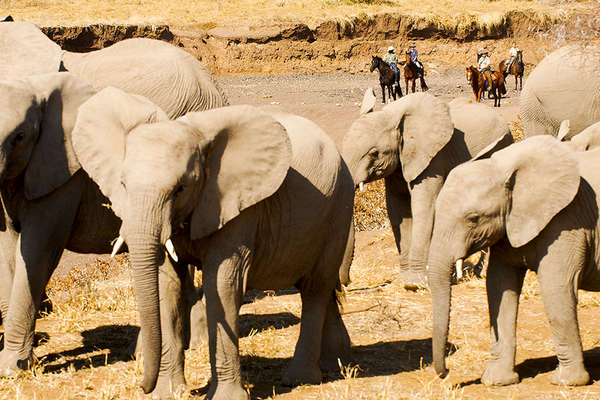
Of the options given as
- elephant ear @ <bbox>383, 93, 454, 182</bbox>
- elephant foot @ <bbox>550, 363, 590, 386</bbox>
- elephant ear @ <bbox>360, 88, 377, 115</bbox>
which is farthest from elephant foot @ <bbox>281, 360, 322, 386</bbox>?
elephant ear @ <bbox>360, 88, 377, 115</bbox>

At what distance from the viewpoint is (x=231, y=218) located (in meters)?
5.20

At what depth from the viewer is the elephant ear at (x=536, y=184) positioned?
5613mm

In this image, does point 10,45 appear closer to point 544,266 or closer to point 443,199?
point 443,199

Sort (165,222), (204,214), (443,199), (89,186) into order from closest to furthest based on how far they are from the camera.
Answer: (165,222)
(204,214)
(443,199)
(89,186)

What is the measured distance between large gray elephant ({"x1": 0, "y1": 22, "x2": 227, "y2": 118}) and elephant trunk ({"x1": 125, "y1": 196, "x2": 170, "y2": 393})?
3.14 metres

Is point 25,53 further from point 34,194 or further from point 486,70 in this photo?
point 486,70

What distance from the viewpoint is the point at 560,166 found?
5668 mm

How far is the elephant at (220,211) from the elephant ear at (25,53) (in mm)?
2046

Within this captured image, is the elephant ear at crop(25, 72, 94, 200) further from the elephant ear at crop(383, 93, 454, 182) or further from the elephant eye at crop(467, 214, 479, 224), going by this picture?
the elephant ear at crop(383, 93, 454, 182)

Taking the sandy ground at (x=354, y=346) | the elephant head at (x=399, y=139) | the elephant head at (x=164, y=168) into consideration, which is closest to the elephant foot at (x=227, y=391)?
the sandy ground at (x=354, y=346)

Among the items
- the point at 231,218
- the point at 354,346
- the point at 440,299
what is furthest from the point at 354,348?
the point at 231,218

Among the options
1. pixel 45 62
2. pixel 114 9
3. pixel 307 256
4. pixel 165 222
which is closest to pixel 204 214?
pixel 165 222

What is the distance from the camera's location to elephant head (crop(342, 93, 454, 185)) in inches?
361

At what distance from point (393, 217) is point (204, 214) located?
4882 mm
